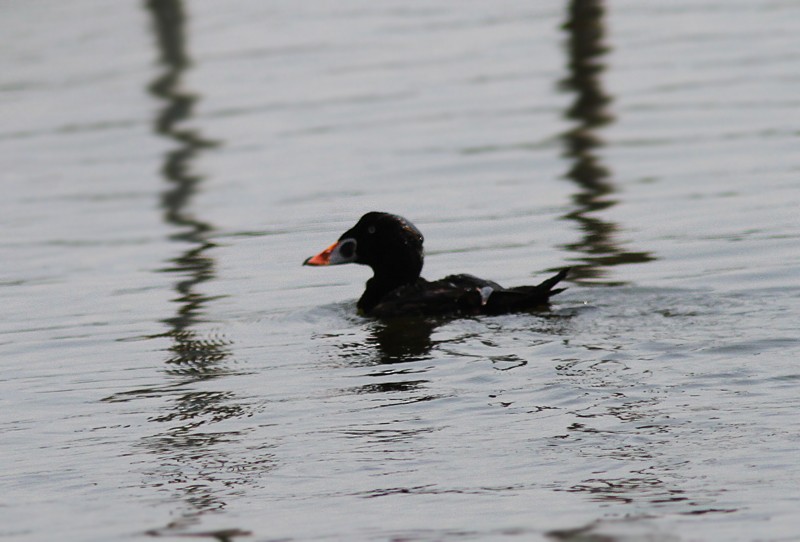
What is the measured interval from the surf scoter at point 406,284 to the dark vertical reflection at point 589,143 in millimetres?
893

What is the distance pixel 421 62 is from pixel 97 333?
31.9 feet

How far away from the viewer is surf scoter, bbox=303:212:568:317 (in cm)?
873

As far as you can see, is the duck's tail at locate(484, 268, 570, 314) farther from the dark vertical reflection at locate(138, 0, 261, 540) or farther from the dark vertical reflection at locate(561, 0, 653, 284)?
the dark vertical reflection at locate(138, 0, 261, 540)

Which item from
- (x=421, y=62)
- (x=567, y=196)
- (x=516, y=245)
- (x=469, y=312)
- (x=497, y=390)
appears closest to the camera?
(x=497, y=390)

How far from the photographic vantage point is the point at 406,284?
943 centimetres

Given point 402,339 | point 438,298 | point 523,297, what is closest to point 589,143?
point 438,298

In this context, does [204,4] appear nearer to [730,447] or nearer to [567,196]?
[567,196]

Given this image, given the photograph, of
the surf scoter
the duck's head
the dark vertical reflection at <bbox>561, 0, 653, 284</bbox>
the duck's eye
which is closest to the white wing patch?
the surf scoter

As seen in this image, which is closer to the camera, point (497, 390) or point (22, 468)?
point (22, 468)

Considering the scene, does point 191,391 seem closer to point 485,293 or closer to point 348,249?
point 485,293

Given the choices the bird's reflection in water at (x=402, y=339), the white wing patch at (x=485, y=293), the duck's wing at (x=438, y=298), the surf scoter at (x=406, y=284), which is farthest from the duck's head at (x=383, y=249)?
the white wing patch at (x=485, y=293)

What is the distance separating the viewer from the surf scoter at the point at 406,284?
8734 millimetres

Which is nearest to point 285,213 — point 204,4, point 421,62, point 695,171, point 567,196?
Result: point 567,196

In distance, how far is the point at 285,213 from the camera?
12219 mm
